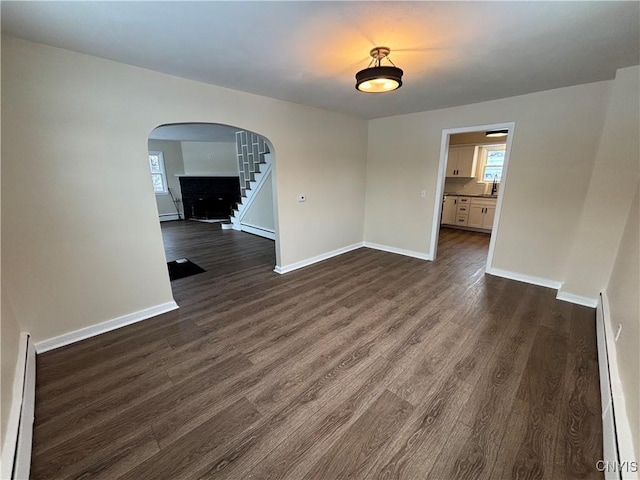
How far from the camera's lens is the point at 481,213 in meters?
6.39

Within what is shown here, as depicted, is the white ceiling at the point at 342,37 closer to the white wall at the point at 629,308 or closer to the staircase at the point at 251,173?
the white wall at the point at 629,308

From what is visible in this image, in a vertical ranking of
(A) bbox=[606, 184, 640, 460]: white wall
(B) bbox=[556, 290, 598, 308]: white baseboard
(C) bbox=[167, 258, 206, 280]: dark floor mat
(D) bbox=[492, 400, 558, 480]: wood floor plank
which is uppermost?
(A) bbox=[606, 184, 640, 460]: white wall

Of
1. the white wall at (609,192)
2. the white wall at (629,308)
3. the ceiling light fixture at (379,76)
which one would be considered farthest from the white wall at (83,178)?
the white wall at (609,192)

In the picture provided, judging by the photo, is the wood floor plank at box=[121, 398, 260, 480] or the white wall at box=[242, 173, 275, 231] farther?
the white wall at box=[242, 173, 275, 231]

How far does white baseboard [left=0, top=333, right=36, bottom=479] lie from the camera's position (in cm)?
126

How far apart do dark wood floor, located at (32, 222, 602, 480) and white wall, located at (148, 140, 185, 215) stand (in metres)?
6.57

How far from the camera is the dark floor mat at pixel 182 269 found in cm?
397

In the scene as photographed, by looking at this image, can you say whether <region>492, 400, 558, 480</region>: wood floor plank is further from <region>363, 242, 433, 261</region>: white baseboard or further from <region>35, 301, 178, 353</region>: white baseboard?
<region>35, 301, 178, 353</region>: white baseboard

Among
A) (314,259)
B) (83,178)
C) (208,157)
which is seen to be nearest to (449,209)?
(314,259)

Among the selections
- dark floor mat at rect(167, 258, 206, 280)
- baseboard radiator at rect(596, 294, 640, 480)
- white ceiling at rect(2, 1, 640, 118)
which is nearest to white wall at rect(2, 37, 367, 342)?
white ceiling at rect(2, 1, 640, 118)

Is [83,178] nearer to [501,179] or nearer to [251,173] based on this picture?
[251,173]

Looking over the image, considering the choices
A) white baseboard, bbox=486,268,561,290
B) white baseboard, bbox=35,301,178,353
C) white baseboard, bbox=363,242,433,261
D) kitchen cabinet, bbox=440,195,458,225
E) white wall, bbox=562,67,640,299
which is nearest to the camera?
white baseboard, bbox=35,301,178,353

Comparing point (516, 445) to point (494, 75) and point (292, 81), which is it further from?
point (292, 81)

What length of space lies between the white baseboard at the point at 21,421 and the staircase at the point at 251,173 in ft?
14.4
